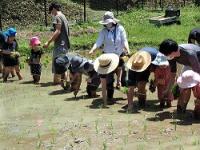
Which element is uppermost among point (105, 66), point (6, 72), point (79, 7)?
point (79, 7)

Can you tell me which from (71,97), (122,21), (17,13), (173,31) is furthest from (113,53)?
(17,13)

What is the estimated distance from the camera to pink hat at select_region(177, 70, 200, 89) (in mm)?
8641

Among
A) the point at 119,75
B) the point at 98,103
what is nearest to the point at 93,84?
the point at 98,103

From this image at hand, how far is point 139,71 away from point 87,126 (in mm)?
1492

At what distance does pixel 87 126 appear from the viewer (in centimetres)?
865

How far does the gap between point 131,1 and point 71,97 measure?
746 inches

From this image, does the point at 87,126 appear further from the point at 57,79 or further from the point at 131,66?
the point at 57,79

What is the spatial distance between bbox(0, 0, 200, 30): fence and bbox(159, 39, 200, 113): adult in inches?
505

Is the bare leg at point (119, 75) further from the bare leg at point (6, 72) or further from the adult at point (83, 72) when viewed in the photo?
the bare leg at point (6, 72)

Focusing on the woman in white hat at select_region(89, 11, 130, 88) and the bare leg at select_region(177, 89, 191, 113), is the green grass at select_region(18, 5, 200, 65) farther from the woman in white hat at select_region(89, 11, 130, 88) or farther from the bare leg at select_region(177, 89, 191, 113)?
the bare leg at select_region(177, 89, 191, 113)

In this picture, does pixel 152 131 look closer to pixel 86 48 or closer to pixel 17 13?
pixel 86 48

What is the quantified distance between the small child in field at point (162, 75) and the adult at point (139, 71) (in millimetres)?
151

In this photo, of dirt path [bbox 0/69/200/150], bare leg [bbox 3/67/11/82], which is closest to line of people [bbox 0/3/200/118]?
dirt path [bbox 0/69/200/150]

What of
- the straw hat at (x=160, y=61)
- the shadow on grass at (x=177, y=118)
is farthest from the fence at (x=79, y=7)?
the shadow on grass at (x=177, y=118)
